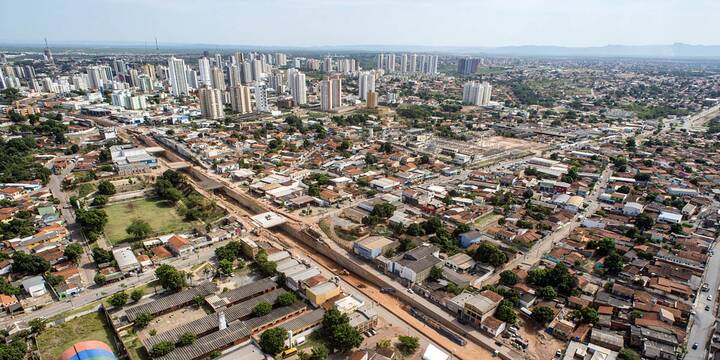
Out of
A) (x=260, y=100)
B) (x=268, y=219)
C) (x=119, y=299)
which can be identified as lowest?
(x=268, y=219)

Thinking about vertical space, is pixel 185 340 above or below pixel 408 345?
above

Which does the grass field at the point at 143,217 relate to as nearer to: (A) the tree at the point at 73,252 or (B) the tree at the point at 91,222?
(B) the tree at the point at 91,222

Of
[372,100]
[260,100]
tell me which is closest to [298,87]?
[260,100]

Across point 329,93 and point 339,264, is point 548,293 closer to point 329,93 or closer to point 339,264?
point 339,264

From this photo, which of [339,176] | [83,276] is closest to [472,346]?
[83,276]

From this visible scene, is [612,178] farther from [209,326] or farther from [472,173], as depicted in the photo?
[209,326]

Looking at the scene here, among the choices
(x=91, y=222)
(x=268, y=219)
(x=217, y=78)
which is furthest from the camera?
(x=217, y=78)

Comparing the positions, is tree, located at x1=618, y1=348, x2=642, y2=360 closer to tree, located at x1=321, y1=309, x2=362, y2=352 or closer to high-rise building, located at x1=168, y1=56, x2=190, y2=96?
tree, located at x1=321, y1=309, x2=362, y2=352
